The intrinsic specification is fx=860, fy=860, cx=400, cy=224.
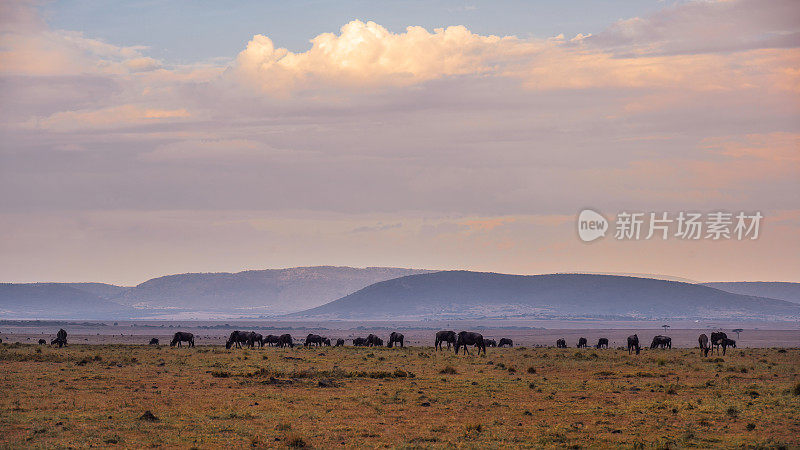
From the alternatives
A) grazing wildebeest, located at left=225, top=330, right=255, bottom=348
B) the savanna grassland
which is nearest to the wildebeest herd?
grazing wildebeest, located at left=225, top=330, right=255, bottom=348

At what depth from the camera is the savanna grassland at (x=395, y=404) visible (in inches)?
1073

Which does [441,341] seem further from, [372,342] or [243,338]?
[243,338]

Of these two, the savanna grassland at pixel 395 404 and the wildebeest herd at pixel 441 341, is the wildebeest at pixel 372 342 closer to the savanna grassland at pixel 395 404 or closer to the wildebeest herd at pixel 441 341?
the wildebeest herd at pixel 441 341

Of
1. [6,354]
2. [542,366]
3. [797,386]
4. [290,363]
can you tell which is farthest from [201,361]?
[797,386]

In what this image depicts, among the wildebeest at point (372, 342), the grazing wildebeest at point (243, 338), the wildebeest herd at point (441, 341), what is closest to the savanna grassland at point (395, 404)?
the wildebeest herd at point (441, 341)

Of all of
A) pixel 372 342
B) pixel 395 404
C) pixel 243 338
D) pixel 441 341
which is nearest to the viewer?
pixel 395 404

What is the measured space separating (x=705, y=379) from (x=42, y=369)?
119ft

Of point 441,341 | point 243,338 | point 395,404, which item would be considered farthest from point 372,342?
point 395,404

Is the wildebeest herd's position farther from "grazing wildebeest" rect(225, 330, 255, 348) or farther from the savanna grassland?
the savanna grassland

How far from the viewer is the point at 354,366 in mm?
53188

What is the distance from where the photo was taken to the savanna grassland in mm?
27250

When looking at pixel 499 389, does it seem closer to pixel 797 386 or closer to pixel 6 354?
pixel 797 386

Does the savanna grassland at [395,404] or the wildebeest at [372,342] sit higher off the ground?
the wildebeest at [372,342]

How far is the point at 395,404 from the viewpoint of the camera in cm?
3491
